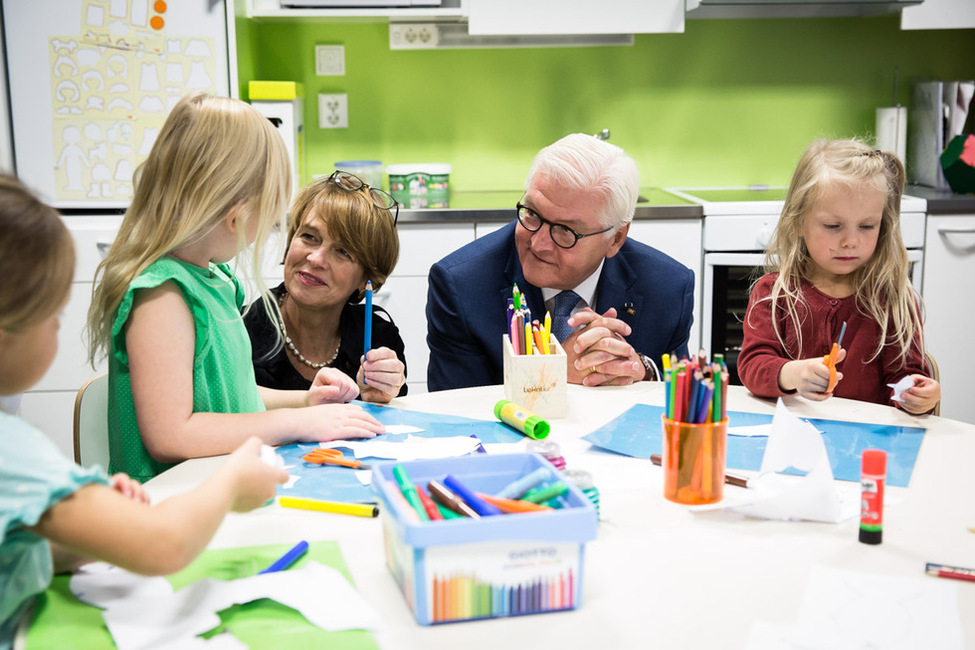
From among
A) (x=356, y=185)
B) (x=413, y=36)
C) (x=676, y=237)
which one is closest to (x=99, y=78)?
(x=413, y=36)

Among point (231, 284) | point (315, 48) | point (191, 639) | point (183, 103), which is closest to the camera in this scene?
point (191, 639)

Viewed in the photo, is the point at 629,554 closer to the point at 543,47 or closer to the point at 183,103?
the point at 183,103

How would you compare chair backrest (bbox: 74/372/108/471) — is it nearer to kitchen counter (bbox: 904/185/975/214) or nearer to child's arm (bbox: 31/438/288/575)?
child's arm (bbox: 31/438/288/575)

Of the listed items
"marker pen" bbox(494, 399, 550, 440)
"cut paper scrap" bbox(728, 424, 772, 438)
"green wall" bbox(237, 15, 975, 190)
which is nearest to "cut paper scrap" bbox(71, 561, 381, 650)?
"marker pen" bbox(494, 399, 550, 440)

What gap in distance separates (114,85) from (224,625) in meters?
2.47

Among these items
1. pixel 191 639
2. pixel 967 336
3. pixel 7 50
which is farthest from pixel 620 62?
pixel 191 639

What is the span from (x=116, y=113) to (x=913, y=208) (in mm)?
2488

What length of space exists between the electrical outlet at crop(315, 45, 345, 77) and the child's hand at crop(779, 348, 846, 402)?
238 centimetres

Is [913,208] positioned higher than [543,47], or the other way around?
[543,47]

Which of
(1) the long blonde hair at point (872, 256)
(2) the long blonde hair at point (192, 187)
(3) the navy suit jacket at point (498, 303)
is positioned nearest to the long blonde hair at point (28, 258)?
(2) the long blonde hair at point (192, 187)

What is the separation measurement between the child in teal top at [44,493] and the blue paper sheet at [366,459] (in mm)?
259

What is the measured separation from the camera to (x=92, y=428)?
1.48 m

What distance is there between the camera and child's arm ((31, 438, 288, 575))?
0.78 meters

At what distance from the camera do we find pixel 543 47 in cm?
345
